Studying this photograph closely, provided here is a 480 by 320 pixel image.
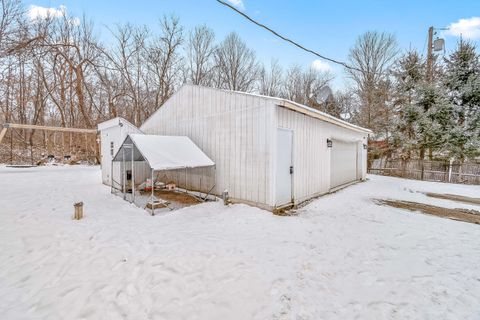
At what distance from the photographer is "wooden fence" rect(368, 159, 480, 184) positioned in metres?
10.3

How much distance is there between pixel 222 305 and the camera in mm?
2227

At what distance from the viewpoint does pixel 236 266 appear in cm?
295

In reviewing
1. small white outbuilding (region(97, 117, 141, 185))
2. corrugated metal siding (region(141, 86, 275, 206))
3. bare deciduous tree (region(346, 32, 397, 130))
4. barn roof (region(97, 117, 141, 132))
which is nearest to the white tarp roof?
corrugated metal siding (region(141, 86, 275, 206))

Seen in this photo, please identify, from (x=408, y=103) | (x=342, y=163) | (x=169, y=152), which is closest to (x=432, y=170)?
(x=408, y=103)

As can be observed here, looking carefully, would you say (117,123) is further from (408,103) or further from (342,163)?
(408,103)

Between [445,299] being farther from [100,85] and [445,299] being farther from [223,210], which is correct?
[100,85]

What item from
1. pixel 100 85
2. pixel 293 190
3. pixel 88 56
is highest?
pixel 88 56

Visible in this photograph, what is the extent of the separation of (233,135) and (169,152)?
1929 mm

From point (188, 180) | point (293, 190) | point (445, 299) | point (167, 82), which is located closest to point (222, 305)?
point (445, 299)

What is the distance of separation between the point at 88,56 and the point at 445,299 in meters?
23.1

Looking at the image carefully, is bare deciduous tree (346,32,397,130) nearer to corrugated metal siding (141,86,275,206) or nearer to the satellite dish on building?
the satellite dish on building

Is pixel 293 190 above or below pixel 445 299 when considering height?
above

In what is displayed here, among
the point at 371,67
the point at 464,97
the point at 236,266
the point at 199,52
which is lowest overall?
the point at 236,266

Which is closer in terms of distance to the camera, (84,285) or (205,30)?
(84,285)
